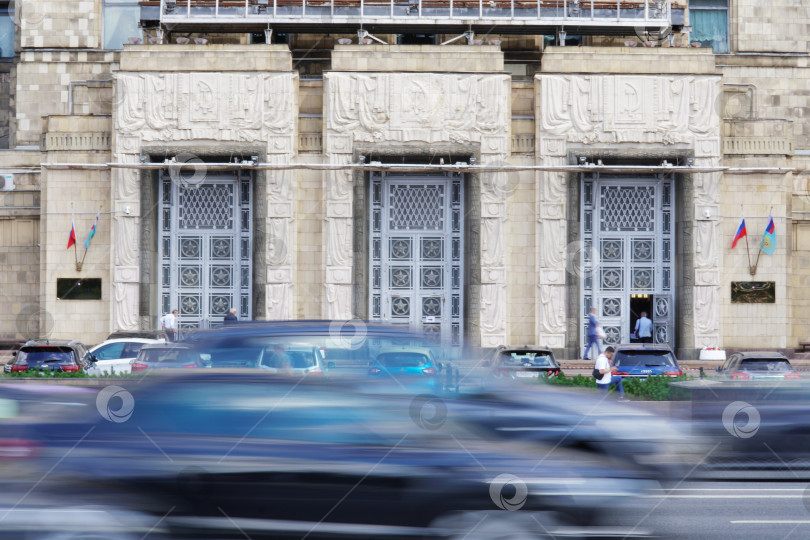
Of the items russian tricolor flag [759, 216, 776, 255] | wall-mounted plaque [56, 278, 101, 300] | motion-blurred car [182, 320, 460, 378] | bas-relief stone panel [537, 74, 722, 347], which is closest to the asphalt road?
motion-blurred car [182, 320, 460, 378]

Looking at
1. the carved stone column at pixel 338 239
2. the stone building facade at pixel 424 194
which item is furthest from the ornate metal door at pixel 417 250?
the carved stone column at pixel 338 239

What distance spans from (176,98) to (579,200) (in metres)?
12.8

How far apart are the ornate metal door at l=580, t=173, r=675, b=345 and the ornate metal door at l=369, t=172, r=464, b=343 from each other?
4089mm

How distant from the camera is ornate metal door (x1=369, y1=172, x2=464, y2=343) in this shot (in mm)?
32156

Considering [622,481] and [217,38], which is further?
[217,38]

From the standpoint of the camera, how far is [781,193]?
32062mm

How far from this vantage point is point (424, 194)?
106 ft

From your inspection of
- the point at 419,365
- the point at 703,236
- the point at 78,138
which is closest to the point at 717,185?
the point at 703,236

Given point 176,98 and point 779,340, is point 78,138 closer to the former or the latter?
point 176,98

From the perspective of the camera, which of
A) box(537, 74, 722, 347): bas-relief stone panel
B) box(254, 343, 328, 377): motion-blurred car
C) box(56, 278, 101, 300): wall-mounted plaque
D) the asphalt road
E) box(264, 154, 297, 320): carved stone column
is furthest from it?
box(56, 278, 101, 300): wall-mounted plaque

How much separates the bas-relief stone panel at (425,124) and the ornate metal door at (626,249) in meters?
2.89

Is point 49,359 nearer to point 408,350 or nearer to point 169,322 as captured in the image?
point 169,322

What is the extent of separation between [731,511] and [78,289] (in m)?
24.9

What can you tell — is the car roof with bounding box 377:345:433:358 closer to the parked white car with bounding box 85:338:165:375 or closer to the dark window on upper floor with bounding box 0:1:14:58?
the parked white car with bounding box 85:338:165:375
